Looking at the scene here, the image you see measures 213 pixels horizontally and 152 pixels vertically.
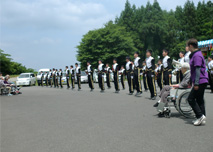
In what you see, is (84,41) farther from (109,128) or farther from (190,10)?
(109,128)

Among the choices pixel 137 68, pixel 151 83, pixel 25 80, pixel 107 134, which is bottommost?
pixel 107 134

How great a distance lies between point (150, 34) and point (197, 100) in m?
57.1

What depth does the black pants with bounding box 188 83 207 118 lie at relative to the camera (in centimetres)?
605

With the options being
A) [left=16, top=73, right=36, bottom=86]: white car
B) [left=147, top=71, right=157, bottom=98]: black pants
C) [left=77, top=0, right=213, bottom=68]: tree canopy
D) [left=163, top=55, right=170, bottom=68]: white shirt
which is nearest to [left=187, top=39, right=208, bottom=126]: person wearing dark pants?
[left=147, top=71, right=157, bottom=98]: black pants

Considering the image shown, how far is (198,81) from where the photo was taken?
5965 mm

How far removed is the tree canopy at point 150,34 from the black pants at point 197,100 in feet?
157

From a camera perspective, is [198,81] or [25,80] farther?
[25,80]

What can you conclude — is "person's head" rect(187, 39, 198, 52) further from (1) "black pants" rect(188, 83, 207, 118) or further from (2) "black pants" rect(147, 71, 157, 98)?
(2) "black pants" rect(147, 71, 157, 98)

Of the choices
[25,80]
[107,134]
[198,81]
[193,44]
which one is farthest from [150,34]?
[107,134]

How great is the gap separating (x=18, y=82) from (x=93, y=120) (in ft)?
96.9

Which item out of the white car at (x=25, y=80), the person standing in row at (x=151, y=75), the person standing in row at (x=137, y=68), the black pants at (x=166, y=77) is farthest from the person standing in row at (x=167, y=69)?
the white car at (x=25, y=80)

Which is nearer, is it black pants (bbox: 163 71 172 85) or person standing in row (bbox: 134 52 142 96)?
black pants (bbox: 163 71 172 85)

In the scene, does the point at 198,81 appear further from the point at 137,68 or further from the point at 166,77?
the point at 137,68

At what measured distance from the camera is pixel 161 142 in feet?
15.3
